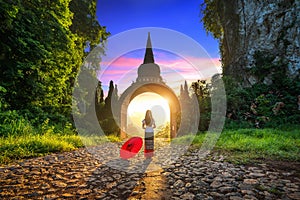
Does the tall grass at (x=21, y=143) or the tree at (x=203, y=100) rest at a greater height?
the tree at (x=203, y=100)

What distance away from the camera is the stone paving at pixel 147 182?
256 cm

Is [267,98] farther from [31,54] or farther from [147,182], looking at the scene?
[31,54]

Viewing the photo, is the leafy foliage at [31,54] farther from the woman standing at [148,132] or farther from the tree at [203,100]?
the tree at [203,100]

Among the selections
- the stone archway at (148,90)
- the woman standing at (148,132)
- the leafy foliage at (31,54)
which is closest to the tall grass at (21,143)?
the leafy foliage at (31,54)

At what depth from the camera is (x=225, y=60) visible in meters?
19.1

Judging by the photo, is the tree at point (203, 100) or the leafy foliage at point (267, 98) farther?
the tree at point (203, 100)

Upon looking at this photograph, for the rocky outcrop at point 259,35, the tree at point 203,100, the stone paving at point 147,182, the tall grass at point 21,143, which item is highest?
the rocky outcrop at point 259,35

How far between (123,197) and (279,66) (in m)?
14.9

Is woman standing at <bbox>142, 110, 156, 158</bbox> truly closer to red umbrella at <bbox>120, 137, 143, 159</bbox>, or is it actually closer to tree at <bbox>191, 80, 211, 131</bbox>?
red umbrella at <bbox>120, 137, 143, 159</bbox>

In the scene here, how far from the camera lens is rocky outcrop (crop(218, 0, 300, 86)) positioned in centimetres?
1316

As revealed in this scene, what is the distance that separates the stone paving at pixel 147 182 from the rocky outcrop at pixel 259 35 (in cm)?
1275

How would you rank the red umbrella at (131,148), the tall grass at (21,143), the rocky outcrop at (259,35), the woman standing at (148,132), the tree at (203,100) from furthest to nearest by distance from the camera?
the rocky outcrop at (259,35) < the tree at (203,100) < the woman standing at (148,132) < the red umbrella at (131,148) < the tall grass at (21,143)

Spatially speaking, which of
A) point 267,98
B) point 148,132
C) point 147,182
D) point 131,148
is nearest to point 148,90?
point 267,98

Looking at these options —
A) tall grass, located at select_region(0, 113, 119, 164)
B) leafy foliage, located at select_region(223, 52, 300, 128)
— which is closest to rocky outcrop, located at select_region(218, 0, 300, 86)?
leafy foliage, located at select_region(223, 52, 300, 128)
